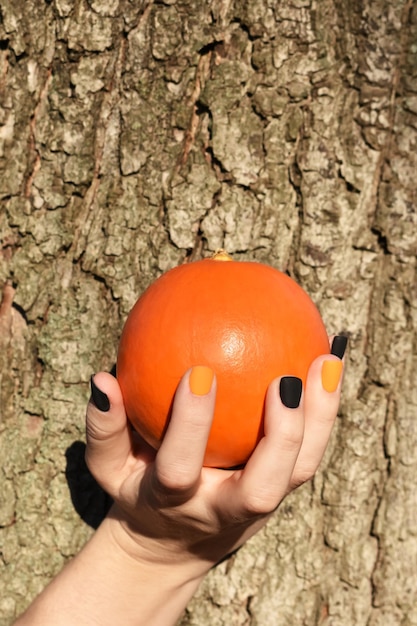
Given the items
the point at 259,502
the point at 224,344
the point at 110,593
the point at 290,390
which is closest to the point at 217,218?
the point at 224,344

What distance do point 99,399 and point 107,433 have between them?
141 mm

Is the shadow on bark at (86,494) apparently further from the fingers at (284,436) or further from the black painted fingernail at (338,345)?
the black painted fingernail at (338,345)

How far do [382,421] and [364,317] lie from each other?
14.4 inches

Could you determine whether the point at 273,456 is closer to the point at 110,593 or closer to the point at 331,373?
the point at 331,373

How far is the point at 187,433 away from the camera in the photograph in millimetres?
1701

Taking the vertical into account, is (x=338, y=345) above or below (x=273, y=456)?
above

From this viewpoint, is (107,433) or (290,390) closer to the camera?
(290,390)

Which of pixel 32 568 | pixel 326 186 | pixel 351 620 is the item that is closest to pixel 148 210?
pixel 326 186

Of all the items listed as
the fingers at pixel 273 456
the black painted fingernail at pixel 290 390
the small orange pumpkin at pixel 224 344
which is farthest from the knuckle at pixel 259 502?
the black painted fingernail at pixel 290 390

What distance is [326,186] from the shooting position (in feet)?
7.90

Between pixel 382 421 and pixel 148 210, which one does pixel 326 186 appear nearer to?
pixel 148 210

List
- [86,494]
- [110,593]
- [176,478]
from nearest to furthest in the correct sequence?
[176,478] → [110,593] → [86,494]

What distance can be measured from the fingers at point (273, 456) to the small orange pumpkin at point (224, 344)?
5 centimetres

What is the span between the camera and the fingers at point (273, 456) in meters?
1.70
